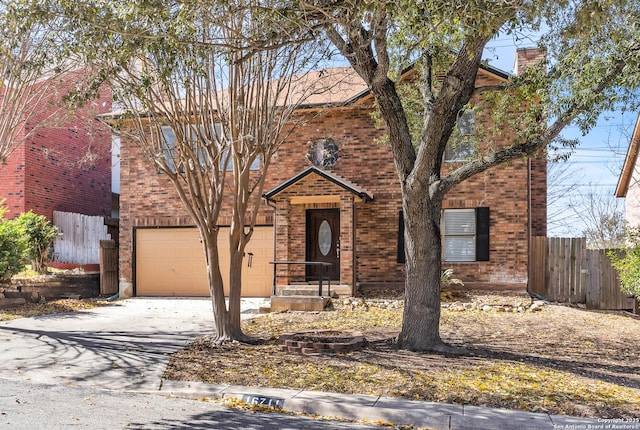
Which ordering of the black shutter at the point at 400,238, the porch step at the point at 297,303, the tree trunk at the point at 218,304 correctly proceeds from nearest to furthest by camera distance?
the tree trunk at the point at 218,304
the porch step at the point at 297,303
the black shutter at the point at 400,238

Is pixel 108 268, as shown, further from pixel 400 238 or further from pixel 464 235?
pixel 464 235

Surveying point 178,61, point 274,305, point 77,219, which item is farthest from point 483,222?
point 77,219

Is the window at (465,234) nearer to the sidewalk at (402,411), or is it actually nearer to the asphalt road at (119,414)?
the sidewalk at (402,411)

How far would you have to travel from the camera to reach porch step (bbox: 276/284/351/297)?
45.9 ft

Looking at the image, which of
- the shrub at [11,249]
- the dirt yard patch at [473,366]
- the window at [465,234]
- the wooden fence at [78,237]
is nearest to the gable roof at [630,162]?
the window at [465,234]

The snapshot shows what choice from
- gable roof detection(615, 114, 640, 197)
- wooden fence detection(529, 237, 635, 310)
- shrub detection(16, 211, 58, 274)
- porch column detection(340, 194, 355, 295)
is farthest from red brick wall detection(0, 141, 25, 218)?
gable roof detection(615, 114, 640, 197)

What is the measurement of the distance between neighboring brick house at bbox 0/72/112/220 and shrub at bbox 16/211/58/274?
6.42 ft

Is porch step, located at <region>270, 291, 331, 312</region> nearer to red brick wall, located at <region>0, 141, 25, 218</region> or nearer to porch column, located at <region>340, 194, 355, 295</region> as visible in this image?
porch column, located at <region>340, 194, 355, 295</region>

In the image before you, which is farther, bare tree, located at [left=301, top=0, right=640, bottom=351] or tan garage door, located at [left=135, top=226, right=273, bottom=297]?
tan garage door, located at [left=135, top=226, right=273, bottom=297]

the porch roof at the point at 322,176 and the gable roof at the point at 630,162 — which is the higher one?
the gable roof at the point at 630,162

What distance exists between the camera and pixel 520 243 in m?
15.0

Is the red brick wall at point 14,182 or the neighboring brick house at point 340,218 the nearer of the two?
the neighboring brick house at point 340,218

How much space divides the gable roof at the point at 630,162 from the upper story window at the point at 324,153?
10134mm

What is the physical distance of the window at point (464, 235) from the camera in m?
15.2
